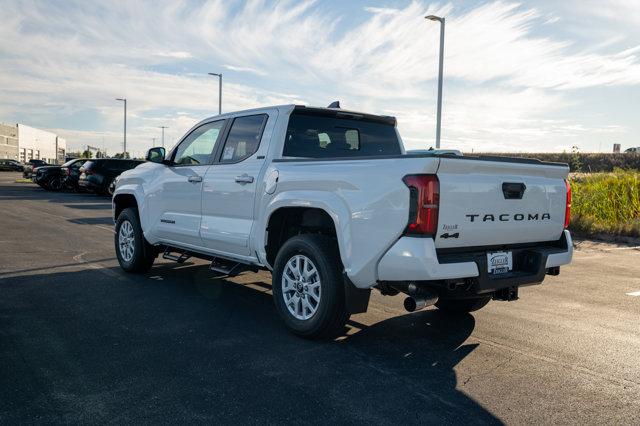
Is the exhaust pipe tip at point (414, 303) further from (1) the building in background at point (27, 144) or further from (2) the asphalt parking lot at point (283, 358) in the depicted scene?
Result: (1) the building in background at point (27, 144)

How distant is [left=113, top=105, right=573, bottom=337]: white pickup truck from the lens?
3.94 meters

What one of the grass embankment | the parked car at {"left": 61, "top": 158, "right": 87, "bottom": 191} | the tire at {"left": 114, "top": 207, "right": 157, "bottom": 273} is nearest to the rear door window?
the tire at {"left": 114, "top": 207, "right": 157, "bottom": 273}

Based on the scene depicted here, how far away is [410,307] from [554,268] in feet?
4.99

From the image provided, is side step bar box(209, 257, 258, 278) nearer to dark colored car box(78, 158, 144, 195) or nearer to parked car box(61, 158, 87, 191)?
dark colored car box(78, 158, 144, 195)

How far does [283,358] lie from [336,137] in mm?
2424

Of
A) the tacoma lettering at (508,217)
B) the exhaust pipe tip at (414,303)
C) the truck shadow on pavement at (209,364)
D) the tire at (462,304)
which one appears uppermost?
the tacoma lettering at (508,217)

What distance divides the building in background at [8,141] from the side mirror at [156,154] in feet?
382

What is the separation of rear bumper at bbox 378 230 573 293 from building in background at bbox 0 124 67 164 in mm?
108225

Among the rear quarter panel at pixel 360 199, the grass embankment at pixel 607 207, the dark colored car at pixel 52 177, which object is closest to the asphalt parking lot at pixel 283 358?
the rear quarter panel at pixel 360 199

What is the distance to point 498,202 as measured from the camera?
423cm

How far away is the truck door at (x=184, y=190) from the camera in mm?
6179

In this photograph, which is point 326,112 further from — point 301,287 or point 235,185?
point 301,287

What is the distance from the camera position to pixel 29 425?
3.04m

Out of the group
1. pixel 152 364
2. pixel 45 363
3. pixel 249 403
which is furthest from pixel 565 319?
pixel 45 363
